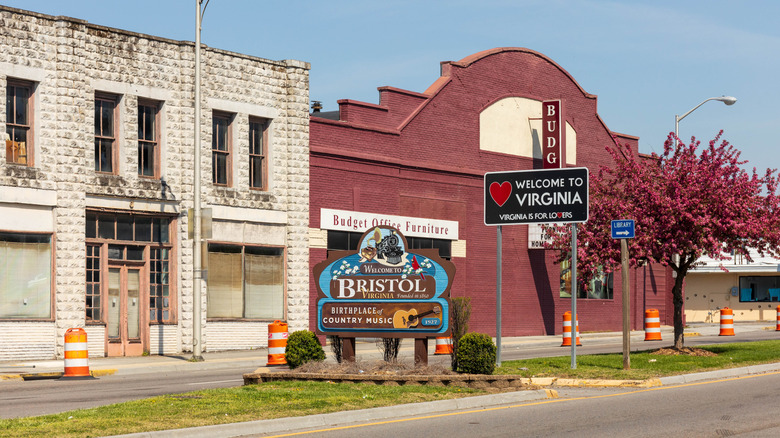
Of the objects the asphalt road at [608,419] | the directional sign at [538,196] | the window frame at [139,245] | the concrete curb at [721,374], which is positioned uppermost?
the directional sign at [538,196]

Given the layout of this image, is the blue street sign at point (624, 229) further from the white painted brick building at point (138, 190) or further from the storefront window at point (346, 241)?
the white painted brick building at point (138, 190)

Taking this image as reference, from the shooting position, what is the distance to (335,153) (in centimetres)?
3241

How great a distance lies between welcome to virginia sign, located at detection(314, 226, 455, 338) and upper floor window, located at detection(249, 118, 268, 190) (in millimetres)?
12555

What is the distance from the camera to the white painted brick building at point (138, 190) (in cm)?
2567

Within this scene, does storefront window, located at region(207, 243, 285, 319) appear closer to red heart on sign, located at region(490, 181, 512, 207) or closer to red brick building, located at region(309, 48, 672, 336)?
red brick building, located at region(309, 48, 672, 336)

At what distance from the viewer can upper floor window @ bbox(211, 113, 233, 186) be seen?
3008 cm

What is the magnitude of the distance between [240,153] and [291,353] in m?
13.0

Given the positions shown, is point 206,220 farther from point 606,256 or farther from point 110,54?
point 606,256

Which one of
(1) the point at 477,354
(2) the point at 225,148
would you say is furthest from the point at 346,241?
(1) the point at 477,354

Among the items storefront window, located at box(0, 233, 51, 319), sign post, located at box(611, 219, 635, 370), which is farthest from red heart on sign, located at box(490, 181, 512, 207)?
storefront window, located at box(0, 233, 51, 319)

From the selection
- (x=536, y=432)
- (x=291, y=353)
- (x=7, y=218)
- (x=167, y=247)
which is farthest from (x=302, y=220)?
(x=536, y=432)

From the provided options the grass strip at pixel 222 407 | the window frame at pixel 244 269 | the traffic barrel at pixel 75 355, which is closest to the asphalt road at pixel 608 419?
the grass strip at pixel 222 407

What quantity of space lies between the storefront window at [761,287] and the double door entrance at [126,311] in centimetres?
4267

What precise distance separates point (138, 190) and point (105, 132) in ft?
5.80
